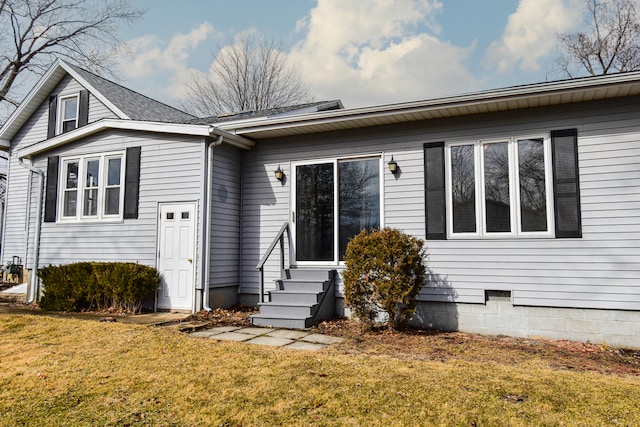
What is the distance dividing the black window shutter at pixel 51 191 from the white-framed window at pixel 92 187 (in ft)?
0.44

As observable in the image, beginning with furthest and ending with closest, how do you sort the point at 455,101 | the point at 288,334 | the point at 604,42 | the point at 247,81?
the point at 247,81
the point at 604,42
the point at 455,101
the point at 288,334

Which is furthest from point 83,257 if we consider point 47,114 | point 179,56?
point 179,56

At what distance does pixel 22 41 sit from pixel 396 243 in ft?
68.5

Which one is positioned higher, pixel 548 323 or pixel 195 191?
pixel 195 191

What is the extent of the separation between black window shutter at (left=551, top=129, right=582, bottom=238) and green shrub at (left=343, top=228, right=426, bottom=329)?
192 cm

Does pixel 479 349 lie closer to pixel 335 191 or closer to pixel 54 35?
pixel 335 191

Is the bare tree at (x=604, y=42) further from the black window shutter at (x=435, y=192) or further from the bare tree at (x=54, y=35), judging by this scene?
the bare tree at (x=54, y=35)

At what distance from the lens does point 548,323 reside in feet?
19.9

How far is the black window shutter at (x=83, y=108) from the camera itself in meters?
12.1

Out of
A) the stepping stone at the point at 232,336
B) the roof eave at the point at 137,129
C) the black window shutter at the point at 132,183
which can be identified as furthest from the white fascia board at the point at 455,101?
the stepping stone at the point at 232,336

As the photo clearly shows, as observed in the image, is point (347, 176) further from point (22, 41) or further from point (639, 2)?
point (22, 41)

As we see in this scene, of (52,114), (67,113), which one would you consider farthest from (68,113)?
(52,114)

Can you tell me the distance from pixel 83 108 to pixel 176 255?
673cm

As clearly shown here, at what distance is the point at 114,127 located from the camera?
28.2 ft
